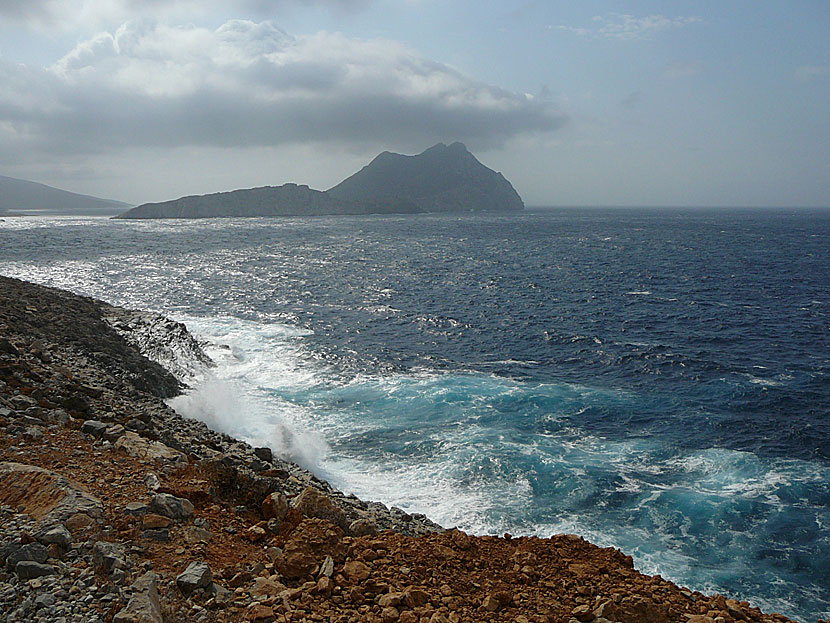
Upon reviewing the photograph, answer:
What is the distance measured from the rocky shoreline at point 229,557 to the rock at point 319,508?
1.3 inches

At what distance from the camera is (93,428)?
1476 centimetres

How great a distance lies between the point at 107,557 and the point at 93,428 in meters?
7.22

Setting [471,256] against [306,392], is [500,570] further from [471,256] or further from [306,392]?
[471,256]

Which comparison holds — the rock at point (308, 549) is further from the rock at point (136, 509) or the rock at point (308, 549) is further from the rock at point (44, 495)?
the rock at point (44, 495)

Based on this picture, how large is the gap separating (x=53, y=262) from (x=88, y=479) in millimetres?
91065

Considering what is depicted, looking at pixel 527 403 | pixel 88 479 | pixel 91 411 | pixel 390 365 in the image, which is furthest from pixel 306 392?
pixel 88 479

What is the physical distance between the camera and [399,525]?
14969 millimetres

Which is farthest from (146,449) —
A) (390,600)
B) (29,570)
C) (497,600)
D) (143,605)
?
(497,600)

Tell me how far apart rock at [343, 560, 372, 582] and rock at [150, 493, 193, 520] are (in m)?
3.63

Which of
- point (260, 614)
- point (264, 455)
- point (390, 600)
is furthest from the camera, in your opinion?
point (264, 455)

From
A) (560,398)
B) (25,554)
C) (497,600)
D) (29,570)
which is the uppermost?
(25,554)

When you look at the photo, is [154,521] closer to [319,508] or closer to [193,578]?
[193,578]

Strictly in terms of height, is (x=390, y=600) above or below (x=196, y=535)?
below

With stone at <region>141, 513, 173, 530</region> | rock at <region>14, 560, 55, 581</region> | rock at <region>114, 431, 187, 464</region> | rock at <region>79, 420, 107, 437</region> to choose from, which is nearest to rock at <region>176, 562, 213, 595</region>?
stone at <region>141, 513, 173, 530</region>
